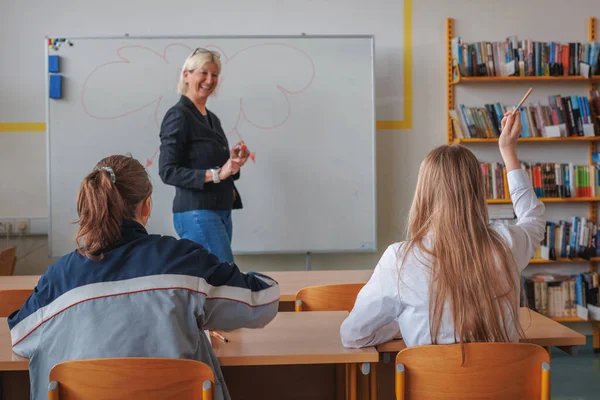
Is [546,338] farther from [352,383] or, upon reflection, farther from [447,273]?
[352,383]

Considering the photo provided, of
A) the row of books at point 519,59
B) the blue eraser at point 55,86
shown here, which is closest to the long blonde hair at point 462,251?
the row of books at point 519,59

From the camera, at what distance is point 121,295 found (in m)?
1.61

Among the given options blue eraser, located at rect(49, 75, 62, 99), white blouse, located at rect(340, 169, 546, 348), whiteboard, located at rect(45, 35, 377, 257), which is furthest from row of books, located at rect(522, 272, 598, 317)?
blue eraser, located at rect(49, 75, 62, 99)

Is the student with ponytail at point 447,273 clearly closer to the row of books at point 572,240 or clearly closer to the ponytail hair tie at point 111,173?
the ponytail hair tie at point 111,173

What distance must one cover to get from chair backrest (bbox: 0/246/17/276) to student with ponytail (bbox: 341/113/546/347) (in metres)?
2.80

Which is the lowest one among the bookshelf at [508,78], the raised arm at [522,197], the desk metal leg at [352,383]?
the desk metal leg at [352,383]

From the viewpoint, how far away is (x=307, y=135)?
436 cm

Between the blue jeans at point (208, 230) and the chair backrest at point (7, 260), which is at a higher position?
the blue jeans at point (208, 230)

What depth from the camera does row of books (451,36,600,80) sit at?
4.37 metres

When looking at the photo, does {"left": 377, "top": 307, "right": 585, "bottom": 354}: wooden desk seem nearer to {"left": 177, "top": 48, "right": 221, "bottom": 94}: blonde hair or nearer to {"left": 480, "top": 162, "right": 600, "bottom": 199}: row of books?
{"left": 177, "top": 48, "right": 221, "bottom": 94}: blonde hair

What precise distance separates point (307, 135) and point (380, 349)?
265cm

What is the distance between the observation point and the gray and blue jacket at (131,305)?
1.61m

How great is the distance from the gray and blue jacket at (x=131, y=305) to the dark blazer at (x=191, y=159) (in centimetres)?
150

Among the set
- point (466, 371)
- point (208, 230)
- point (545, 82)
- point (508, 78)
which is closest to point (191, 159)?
point (208, 230)
